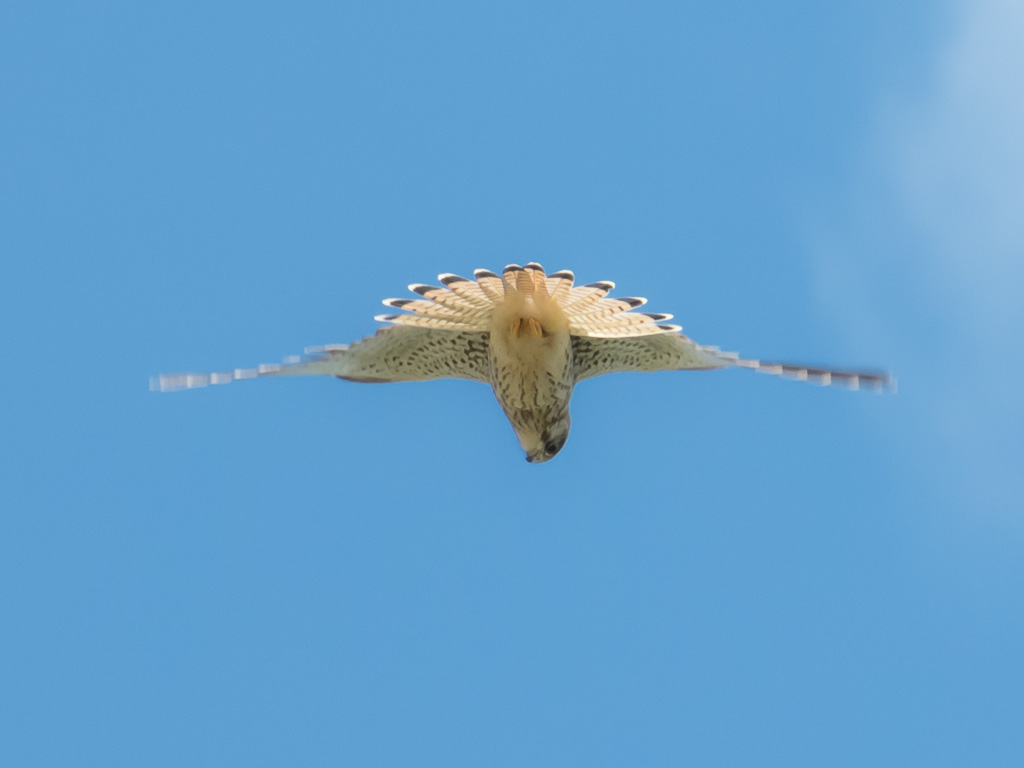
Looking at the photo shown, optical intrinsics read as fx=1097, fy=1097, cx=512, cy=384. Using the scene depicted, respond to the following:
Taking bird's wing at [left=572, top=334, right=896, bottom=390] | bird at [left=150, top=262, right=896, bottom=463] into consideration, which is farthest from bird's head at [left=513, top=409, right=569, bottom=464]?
bird's wing at [left=572, top=334, right=896, bottom=390]

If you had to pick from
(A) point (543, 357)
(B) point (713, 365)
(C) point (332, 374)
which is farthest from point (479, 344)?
(B) point (713, 365)

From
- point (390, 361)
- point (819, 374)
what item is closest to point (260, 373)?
point (390, 361)

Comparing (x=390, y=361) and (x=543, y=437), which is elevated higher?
(x=390, y=361)

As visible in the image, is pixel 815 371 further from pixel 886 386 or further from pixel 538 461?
pixel 538 461

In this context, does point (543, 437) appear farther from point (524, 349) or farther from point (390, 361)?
point (390, 361)

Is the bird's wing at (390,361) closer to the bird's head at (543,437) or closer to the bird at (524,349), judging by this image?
the bird at (524,349)

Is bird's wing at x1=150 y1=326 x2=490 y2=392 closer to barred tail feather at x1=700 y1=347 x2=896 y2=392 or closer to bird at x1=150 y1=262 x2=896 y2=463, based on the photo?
bird at x1=150 y1=262 x2=896 y2=463

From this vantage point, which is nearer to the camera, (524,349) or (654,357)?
(524,349)
